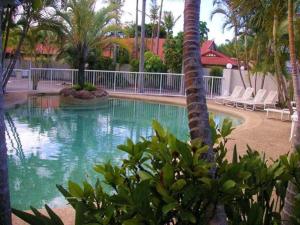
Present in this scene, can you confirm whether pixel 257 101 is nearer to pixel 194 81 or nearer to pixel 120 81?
pixel 120 81

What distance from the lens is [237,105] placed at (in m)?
17.8

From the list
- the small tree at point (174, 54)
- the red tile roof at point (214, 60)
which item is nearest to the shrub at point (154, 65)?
the small tree at point (174, 54)

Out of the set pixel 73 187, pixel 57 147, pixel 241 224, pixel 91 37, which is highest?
pixel 91 37

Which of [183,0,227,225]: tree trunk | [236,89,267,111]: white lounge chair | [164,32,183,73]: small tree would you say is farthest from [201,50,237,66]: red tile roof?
[183,0,227,225]: tree trunk

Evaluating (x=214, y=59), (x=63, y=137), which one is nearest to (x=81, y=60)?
(x=63, y=137)

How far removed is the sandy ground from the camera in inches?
309

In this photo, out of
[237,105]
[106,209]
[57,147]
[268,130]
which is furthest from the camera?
[237,105]

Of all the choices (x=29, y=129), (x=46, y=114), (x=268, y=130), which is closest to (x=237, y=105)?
(x=268, y=130)

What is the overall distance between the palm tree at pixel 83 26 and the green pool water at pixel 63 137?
273cm

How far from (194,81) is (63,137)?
870 centimetres

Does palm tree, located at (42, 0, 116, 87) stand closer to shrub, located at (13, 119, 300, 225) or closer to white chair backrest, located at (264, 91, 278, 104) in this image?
white chair backrest, located at (264, 91, 278, 104)

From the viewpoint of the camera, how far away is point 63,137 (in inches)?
421

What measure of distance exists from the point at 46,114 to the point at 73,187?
12815mm

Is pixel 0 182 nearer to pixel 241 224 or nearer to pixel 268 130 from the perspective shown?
pixel 241 224
